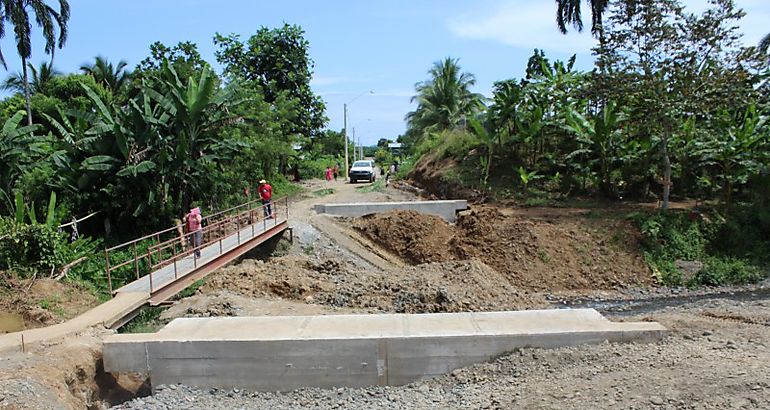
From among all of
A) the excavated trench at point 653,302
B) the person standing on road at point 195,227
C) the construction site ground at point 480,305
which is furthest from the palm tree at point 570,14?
the person standing on road at point 195,227

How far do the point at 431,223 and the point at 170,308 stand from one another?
422 inches

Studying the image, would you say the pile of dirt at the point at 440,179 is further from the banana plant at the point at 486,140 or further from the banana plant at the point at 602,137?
the banana plant at the point at 602,137

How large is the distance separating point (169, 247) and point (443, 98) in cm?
3262

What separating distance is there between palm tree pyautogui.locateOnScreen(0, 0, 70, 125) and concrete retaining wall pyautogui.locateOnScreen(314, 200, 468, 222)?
16.1 m

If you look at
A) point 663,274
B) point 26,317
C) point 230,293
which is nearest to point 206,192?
point 230,293

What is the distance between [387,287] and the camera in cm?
1460

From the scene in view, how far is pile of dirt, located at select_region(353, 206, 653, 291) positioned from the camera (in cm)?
1752

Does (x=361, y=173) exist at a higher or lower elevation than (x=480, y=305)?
higher

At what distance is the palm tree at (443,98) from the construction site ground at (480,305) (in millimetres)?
16661

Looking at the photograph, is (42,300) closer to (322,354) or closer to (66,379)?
(66,379)

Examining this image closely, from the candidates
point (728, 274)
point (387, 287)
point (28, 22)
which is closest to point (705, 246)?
point (728, 274)

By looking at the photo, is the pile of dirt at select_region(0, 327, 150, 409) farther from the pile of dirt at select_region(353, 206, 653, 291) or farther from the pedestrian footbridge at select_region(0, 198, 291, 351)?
the pile of dirt at select_region(353, 206, 653, 291)

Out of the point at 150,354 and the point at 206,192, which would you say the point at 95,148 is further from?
the point at 150,354

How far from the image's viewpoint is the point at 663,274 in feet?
57.2
